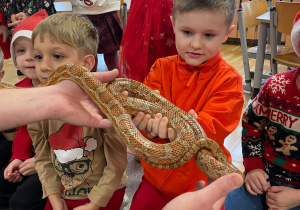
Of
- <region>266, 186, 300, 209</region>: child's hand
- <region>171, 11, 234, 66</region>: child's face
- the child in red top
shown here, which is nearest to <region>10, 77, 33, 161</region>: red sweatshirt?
the child in red top

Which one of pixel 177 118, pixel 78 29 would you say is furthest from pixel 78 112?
pixel 78 29

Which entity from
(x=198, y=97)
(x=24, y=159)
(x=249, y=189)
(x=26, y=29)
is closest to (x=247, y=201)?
(x=249, y=189)

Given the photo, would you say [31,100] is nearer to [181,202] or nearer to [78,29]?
[78,29]

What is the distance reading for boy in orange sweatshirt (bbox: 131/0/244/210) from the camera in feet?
4.67

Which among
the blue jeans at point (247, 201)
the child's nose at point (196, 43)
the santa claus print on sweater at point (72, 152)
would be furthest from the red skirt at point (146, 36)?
the blue jeans at point (247, 201)

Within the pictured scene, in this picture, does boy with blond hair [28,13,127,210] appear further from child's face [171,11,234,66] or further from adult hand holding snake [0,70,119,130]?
child's face [171,11,234,66]

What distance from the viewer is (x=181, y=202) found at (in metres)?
0.98

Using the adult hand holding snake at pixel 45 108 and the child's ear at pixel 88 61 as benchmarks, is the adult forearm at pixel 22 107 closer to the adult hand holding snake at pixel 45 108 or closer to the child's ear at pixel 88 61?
the adult hand holding snake at pixel 45 108

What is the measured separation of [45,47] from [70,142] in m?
0.55

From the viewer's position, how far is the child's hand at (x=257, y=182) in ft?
5.28

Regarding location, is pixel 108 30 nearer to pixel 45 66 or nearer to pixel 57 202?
pixel 45 66

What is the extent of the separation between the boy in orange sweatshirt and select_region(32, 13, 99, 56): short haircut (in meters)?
0.43

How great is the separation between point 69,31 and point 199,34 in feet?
2.41

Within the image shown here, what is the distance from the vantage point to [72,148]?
5.16 feet
